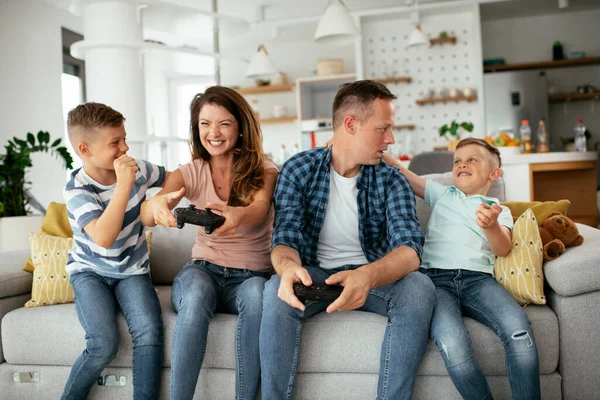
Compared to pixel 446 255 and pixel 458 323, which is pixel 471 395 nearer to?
pixel 458 323

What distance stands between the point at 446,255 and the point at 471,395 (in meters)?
0.49

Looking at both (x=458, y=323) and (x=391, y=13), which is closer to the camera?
(x=458, y=323)

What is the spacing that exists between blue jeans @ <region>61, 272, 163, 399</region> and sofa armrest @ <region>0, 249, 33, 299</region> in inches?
15.3

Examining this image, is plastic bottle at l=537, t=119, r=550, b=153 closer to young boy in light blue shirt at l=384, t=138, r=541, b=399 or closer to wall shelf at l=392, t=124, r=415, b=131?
wall shelf at l=392, t=124, r=415, b=131

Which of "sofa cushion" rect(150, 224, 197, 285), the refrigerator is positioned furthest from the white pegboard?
"sofa cushion" rect(150, 224, 197, 285)

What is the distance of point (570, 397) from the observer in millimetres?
1792

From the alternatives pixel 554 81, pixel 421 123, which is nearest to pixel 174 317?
pixel 421 123

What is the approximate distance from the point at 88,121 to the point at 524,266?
1465 mm

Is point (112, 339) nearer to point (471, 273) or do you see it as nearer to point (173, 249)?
point (173, 249)

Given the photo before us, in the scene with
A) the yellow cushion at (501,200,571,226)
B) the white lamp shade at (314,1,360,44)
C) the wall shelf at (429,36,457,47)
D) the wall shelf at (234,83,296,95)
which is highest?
the wall shelf at (429,36,457,47)

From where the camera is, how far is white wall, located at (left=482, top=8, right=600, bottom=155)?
7738mm

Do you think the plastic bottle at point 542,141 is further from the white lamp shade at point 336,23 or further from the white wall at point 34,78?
the white wall at point 34,78

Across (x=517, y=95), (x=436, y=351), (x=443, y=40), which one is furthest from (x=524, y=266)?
(x=517, y=95)

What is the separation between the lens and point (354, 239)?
6.32ft
